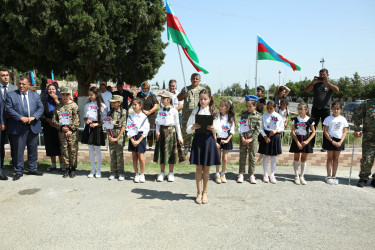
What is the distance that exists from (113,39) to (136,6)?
77.5 inches

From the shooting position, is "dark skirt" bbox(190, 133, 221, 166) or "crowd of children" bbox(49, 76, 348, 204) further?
"crowd of children" bbox(49, 76, 348, 204)

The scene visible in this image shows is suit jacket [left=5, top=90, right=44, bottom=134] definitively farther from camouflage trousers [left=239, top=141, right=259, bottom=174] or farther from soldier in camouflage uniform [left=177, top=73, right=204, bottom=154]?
camouflage trousers [left=239, top=141, right=259, bottom=174]

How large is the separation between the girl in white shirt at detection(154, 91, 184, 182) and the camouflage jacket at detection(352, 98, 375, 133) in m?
3.72

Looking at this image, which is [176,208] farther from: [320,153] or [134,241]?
[320,153]

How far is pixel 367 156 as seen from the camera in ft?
18.9

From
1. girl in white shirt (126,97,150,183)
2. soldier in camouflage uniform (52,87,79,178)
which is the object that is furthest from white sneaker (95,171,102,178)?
girl in white shirt (126,97,150,183)

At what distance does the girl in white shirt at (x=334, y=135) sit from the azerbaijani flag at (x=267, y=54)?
6.38 ft

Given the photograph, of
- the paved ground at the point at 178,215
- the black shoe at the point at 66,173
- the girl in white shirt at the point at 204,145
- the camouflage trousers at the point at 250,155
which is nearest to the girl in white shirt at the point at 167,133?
the paved ground at the point at 178,215

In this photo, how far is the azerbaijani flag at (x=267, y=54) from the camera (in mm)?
7371

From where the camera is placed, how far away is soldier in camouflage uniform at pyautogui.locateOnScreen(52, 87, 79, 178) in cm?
584

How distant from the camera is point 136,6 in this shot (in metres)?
13.7

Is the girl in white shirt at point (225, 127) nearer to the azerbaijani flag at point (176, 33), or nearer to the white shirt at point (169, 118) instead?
the white shirt at point (169, 118)

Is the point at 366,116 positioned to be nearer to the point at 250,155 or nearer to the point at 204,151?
the point at 250,155

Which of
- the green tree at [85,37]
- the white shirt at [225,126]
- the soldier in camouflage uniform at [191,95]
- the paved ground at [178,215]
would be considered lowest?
the paved ground at [178,215]
